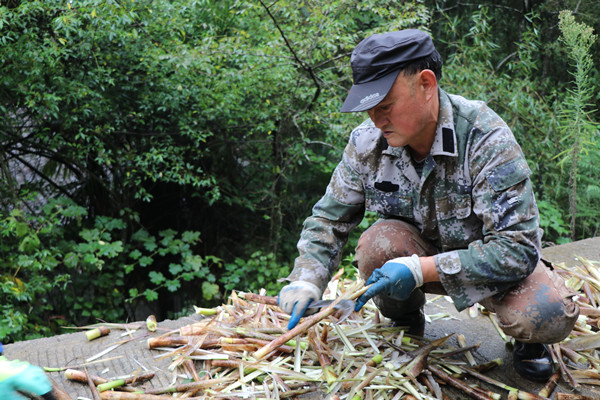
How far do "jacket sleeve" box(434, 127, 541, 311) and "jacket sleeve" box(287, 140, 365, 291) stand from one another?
1.61 ft

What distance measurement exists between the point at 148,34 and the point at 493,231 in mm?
3295

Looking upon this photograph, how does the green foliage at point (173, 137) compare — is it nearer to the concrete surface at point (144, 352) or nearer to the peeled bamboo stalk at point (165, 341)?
the concrete surface at point (144, 352)

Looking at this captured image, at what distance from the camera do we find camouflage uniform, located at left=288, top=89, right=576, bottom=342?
2.08 meters

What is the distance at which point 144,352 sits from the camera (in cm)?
258

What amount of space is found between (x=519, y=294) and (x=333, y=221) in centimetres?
83

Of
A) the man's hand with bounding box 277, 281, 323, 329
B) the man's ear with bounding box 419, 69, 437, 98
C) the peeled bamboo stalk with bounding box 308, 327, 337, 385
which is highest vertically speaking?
the man's ear with bounding box 419, 69, 437, 98

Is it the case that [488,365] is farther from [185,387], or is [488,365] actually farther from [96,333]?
[96,333]

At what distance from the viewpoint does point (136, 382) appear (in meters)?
2.32

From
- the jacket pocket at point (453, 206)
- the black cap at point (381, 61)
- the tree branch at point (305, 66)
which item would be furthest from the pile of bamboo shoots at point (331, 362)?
the tree branch at point (305, 66)

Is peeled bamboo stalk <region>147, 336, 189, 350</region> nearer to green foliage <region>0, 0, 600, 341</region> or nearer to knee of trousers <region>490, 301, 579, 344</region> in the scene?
knee of trousers <region>490, 301, 579, 344</region>

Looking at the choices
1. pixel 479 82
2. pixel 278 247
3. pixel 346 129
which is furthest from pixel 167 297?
pixel 479 82

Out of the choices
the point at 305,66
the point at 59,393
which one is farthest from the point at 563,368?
the point at 305,66

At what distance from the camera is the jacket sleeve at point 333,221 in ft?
7.80

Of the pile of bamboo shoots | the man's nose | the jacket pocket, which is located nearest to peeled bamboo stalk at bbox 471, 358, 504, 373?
the pile of bamboo shoots
